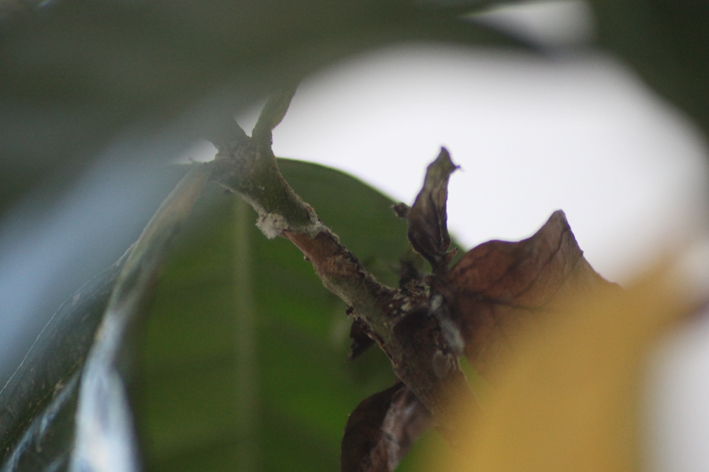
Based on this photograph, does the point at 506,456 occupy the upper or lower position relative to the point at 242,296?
lower

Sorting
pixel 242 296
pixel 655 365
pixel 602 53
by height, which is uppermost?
pixel 242 296

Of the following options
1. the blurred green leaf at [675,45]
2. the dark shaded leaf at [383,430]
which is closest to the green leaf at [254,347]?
the dark shaded leaf at [383,430]

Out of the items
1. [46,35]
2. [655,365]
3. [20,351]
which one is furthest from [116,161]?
[655,365]

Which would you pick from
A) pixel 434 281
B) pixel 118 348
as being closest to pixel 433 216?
pixel 434 281

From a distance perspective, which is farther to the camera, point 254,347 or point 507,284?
point 254,347

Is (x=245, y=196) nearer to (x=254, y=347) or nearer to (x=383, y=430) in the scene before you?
(x=383, y=430)

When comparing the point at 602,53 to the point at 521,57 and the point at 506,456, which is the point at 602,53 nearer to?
the point at 521,57
